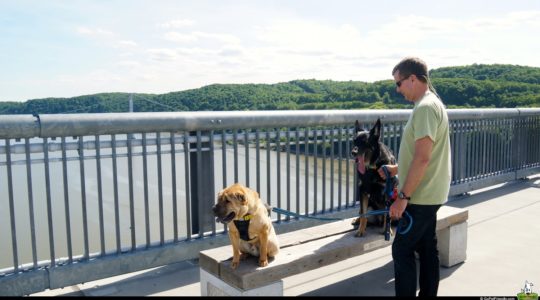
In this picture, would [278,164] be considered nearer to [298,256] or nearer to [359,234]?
[359,234]

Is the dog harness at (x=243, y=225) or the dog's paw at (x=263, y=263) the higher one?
the dog harness at (x=243, y=225)

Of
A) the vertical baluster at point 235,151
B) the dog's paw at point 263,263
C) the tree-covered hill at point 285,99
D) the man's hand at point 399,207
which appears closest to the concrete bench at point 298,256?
the dog's paw at point 263,263

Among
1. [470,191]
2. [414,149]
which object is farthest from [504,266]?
[470,191]

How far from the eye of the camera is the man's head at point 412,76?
2.80 m

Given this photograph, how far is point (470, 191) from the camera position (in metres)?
7.06

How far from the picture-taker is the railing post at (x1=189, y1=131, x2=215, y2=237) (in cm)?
405

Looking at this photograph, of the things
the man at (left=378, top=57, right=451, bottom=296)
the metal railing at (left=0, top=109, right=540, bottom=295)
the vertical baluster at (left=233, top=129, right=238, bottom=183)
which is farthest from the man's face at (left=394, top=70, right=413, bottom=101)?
the vertical baluster at (left=233, top=129, right=238, bottom=183)

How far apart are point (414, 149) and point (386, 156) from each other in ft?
2.75

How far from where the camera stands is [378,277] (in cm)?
Result: 385

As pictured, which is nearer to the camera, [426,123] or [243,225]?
[426,123]

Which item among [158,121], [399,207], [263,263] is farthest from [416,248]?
[158,121]

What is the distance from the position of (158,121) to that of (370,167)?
64.8 inches

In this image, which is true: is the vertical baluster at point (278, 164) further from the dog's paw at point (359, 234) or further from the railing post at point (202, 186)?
the dog's paw at point (359, 234)

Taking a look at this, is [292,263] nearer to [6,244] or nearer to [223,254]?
[223,254]
